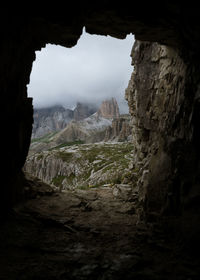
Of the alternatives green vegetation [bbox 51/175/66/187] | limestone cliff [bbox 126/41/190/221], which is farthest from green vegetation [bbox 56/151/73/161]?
limestone cliff [bbox 126/41/190/221]

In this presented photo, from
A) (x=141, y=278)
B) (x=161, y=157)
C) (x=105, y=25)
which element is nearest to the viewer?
(x=141, y=278)

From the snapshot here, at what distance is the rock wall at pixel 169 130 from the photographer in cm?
1277

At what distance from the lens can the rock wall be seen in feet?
41.9

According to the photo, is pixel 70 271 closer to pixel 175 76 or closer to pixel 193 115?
pixel 193 115

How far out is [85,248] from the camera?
44.8 ft

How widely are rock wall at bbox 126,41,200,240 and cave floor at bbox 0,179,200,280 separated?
211 cm

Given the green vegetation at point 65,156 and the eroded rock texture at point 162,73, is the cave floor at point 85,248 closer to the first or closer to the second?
the eroded rock texture at point 162,73

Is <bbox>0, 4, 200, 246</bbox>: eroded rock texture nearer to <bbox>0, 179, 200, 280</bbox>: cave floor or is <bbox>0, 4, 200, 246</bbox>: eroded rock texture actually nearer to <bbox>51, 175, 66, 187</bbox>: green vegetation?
<bbox>0, 179, 200, 280</bbox>: cave floor

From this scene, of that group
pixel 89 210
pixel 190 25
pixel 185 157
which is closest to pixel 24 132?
pixel 89 210

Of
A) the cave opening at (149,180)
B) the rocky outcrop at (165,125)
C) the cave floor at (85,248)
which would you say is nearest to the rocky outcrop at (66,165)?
the rocky outcrop at (165,125)

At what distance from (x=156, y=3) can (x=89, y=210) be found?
734 inches

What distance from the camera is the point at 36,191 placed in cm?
2311

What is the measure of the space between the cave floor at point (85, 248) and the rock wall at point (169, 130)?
83.2 inches

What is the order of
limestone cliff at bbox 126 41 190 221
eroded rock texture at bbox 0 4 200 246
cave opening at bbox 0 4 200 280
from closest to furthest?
cave opening at bbox 0 4 200 280, eroded rock texture at bbox 0 4 200 246, limestone cliff at bbox 126 41 190 221
